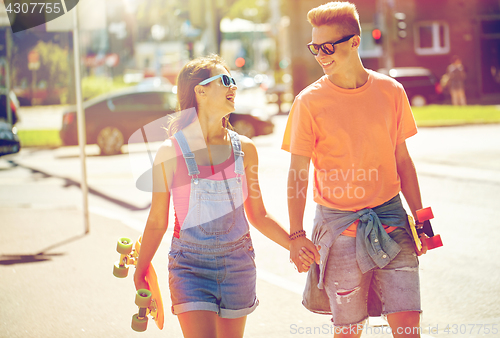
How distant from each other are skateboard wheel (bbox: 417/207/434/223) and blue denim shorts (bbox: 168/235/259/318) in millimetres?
890

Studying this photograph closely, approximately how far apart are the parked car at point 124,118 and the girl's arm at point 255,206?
13.0 meters

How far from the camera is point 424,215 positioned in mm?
2994

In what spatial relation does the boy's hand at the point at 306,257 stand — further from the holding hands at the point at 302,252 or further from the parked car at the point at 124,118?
the parked car at the point at 124,118

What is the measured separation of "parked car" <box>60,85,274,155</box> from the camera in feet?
51.9

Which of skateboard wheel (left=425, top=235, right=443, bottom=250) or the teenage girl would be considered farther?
skateboard wheel (left=425, top=235, right=443, bottom=250)

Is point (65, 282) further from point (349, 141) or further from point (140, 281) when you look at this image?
point (349, 141)

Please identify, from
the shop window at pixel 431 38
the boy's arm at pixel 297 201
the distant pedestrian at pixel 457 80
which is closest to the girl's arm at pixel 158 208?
the boy's arm at pixel 297 201

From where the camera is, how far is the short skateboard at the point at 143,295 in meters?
2.78

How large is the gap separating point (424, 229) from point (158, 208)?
131cm

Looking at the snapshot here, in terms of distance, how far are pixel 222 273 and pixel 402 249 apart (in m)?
0.90

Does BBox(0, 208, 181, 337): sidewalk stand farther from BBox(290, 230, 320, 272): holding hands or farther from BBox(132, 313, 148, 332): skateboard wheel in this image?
BBox(290, 230, 320, 272): holding hands

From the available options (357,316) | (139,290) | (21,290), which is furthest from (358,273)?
(21,290)

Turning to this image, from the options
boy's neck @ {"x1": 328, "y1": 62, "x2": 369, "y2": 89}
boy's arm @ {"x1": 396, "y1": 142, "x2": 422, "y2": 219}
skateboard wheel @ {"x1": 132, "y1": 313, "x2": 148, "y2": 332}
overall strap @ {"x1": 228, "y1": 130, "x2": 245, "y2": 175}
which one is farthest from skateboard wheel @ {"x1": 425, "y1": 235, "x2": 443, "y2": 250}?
skateboard wheel @ {"x1": 132, "y1": 313, "x2": 148, "y2": 332}

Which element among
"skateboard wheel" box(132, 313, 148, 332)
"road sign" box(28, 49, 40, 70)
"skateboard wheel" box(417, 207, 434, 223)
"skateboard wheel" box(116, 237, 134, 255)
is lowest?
"skateboard wheel" box(132, 313, 148, 332)
